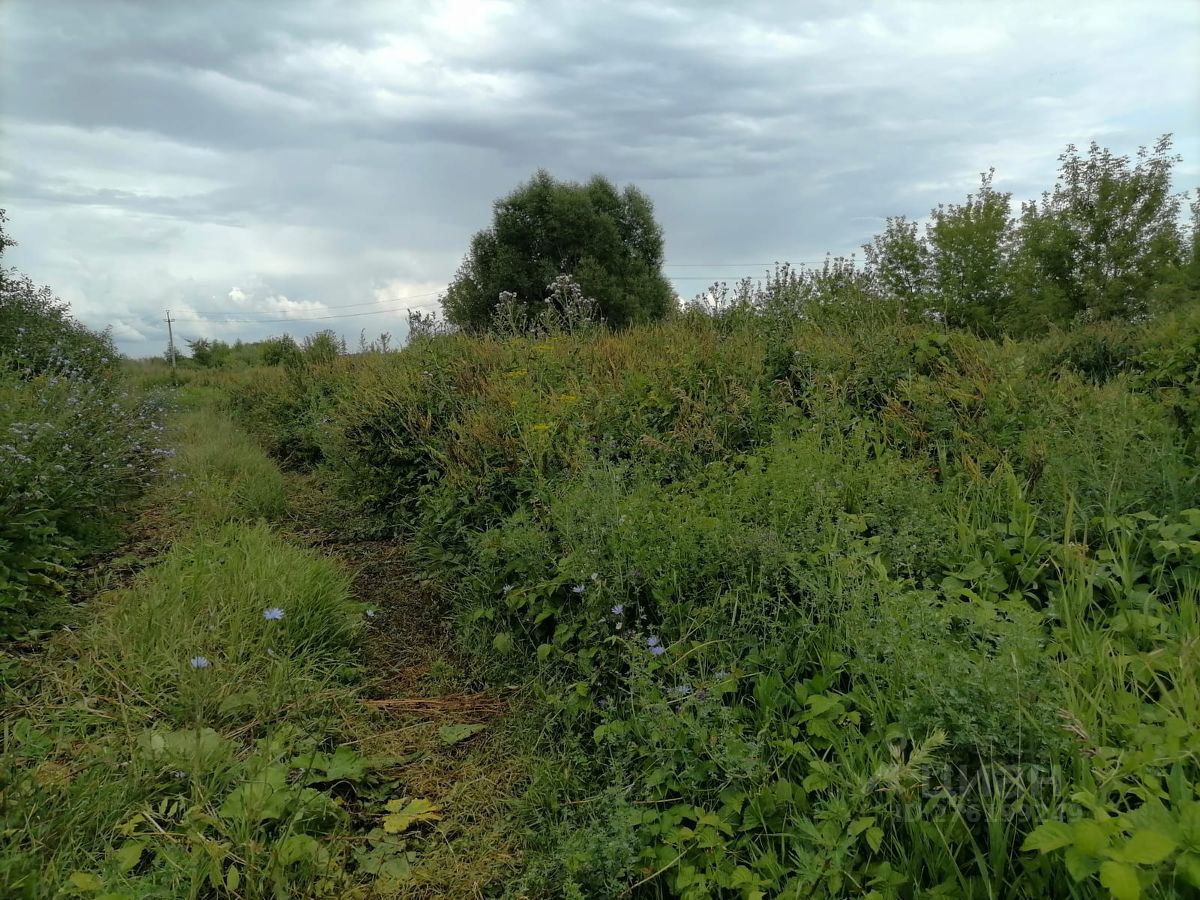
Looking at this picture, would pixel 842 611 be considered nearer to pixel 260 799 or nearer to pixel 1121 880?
pixel 1121 880

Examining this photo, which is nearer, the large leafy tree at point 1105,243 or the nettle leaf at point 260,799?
the nettle leaf at point 260,799

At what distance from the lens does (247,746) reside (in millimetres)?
2471

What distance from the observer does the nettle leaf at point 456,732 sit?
2.76 m

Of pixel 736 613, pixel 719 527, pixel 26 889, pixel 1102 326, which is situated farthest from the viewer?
pixel 1102 326

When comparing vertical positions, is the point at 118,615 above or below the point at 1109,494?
below

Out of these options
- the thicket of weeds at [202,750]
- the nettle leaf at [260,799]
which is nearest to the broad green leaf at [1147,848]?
the thicket of weeds at [202,750]

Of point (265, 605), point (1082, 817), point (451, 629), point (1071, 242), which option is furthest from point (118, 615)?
point (1071, 242)

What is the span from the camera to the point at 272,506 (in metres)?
5.88

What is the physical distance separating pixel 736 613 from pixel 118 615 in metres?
2.88

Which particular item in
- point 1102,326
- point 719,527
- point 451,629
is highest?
point 1102,326

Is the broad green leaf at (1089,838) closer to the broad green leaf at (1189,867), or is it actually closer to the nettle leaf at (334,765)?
the broad green leaf at (1189,867)

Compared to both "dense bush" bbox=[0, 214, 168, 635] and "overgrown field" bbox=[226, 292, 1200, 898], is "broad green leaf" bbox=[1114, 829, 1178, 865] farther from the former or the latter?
"dense bush" bbox=[0, 214, 168, 635]

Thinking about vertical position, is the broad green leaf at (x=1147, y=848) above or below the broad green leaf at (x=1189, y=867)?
above

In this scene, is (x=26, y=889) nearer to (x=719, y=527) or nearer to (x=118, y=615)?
(x=118, y=615)
